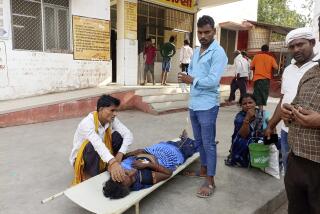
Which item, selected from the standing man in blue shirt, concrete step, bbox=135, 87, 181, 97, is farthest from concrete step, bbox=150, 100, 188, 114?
the standing man in blue shirt

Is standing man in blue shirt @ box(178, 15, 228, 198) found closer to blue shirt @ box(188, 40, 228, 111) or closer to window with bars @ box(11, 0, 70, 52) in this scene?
blue shirt @ box(188, 40, 228, 111)

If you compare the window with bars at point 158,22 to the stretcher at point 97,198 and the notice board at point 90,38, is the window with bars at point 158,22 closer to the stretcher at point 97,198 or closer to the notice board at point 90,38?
the notice board at point 90,38

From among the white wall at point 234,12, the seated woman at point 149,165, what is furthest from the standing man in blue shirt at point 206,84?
the white wall at point 234,12

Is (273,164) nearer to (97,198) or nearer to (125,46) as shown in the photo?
(97,198)

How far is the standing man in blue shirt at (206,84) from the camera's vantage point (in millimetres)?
2871

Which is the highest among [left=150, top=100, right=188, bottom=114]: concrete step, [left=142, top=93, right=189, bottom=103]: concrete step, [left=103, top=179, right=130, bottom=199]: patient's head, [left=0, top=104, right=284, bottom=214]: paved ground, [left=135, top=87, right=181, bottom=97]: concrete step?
[left=135, top=87, right=181, bottom=97]: concrete step

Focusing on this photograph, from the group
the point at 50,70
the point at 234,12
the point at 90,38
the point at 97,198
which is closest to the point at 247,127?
the point at 97,198

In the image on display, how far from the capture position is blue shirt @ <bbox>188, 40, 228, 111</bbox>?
286 cm

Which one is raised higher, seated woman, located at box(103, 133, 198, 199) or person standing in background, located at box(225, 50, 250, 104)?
person standing in background, located at box(225, 50, 250, 104)

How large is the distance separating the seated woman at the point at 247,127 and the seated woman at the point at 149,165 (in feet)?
1.91

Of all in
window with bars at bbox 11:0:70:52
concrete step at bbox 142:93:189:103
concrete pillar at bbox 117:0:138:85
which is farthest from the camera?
A: concrete pillar at bbox 117:0:138:85

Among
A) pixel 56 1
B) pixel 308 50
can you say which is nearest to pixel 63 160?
pixel 308 50

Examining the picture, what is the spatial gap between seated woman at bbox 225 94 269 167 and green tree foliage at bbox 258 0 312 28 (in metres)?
29.4

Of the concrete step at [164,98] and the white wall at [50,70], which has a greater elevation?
the white wall at [50,70]
